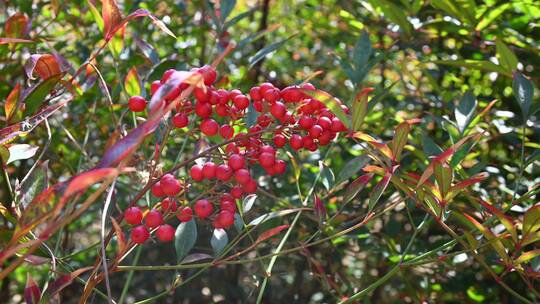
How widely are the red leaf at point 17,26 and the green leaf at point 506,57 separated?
82cm

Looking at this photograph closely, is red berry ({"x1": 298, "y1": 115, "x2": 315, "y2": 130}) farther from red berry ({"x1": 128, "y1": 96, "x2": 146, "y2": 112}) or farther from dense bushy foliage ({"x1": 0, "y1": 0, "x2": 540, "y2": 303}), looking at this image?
red berry ({"x1": 128, "y1": 96, "x2": 146, "y2": 112})

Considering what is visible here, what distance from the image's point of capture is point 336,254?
5.06 feet

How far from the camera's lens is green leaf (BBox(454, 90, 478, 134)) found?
1.07m

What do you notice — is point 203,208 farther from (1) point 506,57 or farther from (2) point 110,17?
(1) point 506,57

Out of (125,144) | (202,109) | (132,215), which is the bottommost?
(132,215)

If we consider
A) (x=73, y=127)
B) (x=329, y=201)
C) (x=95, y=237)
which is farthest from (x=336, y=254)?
(x=95, y=237)

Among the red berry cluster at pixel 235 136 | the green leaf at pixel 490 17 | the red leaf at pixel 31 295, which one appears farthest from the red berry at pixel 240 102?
the green leaf at pixel 490 17

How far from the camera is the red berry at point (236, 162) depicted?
81 cm

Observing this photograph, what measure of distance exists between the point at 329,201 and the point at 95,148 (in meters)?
0.64

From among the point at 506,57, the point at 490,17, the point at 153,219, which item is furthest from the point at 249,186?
the point at 490,17

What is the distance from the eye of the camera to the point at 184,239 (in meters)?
0.92

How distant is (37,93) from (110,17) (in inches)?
5.6

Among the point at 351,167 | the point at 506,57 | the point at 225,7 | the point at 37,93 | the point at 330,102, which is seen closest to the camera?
the point at 330,102

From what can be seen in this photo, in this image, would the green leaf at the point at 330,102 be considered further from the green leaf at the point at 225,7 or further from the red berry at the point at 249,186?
the green leaf at the point at 225,7
